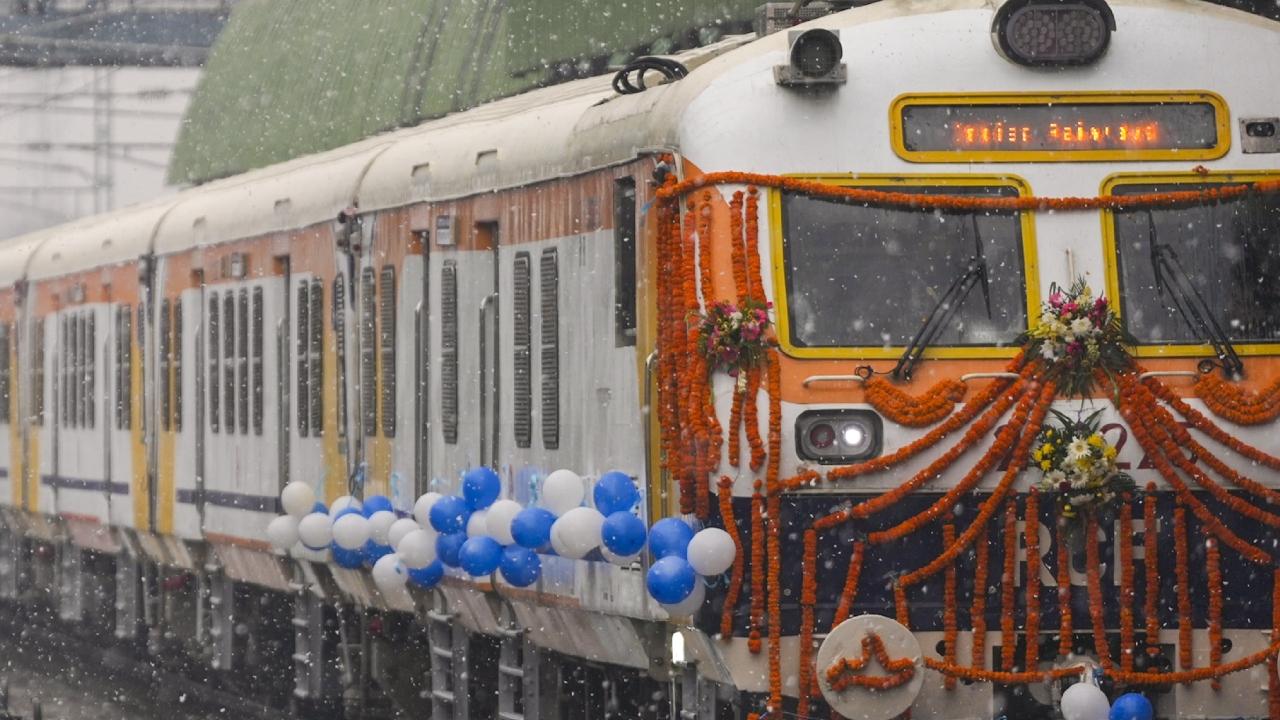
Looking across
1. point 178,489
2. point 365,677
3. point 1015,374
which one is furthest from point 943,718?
point 178,489

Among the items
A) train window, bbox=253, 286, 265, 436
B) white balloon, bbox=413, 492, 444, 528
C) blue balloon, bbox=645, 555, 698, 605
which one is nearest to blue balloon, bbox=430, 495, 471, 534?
white balloon, bbox=413, 492, 444, 528

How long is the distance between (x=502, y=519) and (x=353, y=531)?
2255 mm

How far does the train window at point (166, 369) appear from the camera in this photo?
698 inches

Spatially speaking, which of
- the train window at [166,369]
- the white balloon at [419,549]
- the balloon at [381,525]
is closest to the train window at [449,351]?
the white balloon at [419,549]

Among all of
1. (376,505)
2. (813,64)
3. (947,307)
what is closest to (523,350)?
(376,505)

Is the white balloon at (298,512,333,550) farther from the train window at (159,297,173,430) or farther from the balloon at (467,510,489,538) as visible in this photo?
the train window at (159,297,173,430)

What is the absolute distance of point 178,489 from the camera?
17.5 metres

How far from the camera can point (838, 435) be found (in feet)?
29.9

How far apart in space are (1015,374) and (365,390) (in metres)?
5.17

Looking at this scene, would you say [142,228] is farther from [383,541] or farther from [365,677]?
[383,541]

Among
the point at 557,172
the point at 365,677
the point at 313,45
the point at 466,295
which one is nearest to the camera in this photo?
the point at 557,172

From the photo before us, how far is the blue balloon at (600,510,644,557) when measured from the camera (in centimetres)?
948

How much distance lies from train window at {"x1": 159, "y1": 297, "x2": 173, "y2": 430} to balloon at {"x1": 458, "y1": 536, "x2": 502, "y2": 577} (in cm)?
732

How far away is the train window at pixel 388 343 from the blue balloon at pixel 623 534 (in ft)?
12.1
